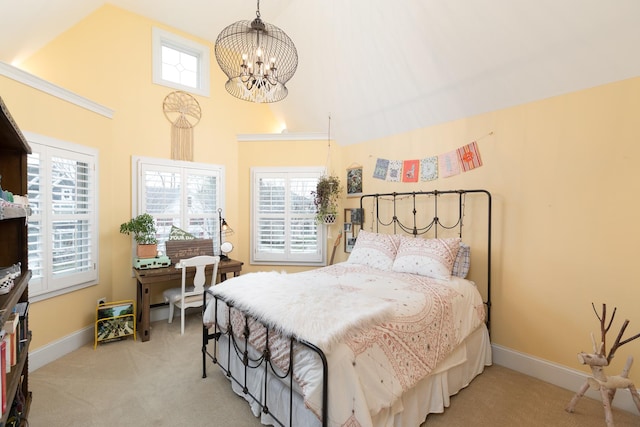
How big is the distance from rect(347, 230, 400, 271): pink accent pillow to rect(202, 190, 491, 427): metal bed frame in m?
0.40

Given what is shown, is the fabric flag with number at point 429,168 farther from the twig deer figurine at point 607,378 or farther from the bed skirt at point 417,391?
the twig deer figurine at point 607,378

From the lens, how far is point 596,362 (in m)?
1.86

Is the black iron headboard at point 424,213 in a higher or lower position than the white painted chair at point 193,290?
higher

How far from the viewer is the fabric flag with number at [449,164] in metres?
3.00

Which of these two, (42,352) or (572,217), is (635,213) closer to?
(572,217)

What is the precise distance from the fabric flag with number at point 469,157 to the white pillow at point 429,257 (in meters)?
0.74

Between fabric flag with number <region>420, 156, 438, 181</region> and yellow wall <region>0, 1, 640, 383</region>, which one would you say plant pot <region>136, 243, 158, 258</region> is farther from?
fabric flag with number <region>420, 156, 438, 181</region>

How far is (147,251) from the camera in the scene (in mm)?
3402

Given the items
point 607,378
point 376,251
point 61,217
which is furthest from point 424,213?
point 61,217

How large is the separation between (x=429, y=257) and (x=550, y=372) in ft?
4.25

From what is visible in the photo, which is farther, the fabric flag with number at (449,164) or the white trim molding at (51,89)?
the fabric flag with number at (449,164)

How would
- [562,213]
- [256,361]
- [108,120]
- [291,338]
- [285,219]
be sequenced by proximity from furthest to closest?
[285,219]
[108,120]
[562,213]
[256,361]
[291,338]

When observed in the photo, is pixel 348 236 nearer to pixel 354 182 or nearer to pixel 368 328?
pixel 354 182

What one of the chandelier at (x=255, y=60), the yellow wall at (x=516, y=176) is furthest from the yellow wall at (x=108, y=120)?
the chandelier at (x=255, y=60)
